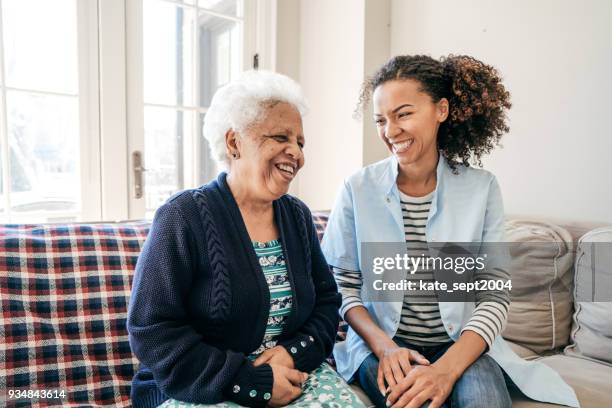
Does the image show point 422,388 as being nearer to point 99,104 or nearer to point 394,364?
point 394,364

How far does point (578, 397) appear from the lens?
1.25 m

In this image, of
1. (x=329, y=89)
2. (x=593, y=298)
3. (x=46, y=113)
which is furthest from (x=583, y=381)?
(x=46, y=113)

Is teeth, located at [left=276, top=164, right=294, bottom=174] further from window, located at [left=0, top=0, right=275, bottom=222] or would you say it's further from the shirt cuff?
window, located at [left=0, top=0, right=275, bottom=222]

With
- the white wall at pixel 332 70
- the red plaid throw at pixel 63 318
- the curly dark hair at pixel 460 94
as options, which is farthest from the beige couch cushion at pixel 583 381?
the white wall at pixel 332 70

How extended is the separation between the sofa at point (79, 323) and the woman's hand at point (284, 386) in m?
0.27

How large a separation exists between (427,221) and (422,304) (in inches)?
9.2

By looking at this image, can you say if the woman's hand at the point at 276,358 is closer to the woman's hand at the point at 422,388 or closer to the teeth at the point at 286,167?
the woman's hand at the point at 422,388

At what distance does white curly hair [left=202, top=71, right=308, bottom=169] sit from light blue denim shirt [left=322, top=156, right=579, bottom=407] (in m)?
0.34

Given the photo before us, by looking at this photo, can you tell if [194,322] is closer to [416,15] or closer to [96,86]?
[96,86]

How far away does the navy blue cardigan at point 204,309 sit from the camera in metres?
0.99

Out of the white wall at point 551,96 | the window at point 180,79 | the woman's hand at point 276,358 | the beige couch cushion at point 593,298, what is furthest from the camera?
the window at point 180,79

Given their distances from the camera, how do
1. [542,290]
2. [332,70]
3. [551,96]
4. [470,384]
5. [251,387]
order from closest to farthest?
[251,387]
[470,384]
[542,290]
[551,96]
[332,70]

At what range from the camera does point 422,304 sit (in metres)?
1.31

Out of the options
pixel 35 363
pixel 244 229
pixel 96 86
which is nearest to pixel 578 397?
pixel 244 229
